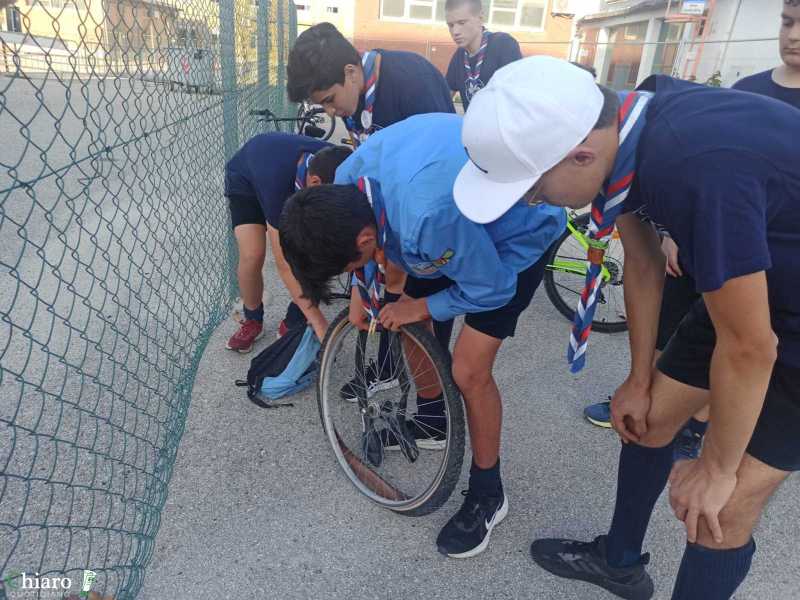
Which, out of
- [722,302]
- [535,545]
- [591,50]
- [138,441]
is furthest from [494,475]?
[591,50]

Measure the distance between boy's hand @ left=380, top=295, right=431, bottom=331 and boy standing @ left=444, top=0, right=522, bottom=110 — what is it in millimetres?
3032

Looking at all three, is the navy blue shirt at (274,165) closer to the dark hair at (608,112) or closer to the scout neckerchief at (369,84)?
the scout neckerchief at (369,84)

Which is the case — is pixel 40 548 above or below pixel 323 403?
below

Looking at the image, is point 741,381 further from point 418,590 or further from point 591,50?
point 591,50

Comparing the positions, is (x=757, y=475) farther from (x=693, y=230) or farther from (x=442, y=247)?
(x=442, y=247)

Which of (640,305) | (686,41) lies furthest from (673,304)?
(686,41)

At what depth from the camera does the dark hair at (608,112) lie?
1.33 metres

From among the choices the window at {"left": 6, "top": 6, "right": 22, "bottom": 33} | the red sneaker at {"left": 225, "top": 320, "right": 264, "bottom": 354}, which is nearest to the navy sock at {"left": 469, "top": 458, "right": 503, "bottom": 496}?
the red sneaker at {"left": 225, "top": 320, "right": 264, "bottom": 354}

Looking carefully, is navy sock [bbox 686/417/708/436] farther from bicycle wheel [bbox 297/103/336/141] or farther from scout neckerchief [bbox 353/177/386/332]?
bicycle wheel [bbox 297/103/336/141]

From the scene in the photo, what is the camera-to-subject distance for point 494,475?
88.6 inches

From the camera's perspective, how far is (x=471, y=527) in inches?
87.1

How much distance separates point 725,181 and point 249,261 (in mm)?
2682

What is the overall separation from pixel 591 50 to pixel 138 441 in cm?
2770

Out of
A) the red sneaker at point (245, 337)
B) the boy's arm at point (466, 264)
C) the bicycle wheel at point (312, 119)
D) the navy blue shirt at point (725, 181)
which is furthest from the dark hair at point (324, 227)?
the bicycle wheel at point (312, 119)
